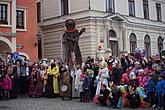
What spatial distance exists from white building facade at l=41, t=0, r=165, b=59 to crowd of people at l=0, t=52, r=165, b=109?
1351 cm

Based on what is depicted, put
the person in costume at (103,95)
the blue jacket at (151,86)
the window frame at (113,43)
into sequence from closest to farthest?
1. the blue jacket at (151,86)
2. the person in costume at (103,95)
3. the window frame at (113,43)

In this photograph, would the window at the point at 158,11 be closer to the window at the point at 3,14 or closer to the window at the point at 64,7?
the window at the point at 64,7

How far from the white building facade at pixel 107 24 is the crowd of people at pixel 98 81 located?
13509 millimetres

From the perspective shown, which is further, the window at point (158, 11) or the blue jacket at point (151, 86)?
the window at point (158, 11)

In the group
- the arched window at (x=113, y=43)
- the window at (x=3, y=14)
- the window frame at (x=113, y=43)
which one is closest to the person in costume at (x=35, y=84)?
the window at (x=3, y=14)

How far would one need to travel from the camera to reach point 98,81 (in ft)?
52.9

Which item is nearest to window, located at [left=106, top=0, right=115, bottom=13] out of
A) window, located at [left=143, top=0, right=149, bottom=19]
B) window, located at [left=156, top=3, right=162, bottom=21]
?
window, located at [left=143, top=0, right=149, bottom=19]

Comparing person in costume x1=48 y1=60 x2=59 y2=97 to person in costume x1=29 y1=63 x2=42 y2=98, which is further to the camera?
person in costume x1=29 y1=63 x2=42 y2=98

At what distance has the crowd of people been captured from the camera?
14.0 m

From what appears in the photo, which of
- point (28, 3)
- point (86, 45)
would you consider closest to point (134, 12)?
point (86, 45)

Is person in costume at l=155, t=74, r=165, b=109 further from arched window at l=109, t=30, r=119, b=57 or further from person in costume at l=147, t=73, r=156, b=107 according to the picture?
arched window at l=109, t=30, r=119, b=57

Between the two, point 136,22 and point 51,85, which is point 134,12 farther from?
point 51,85

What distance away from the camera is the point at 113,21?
113ft

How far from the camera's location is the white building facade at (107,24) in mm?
32719
